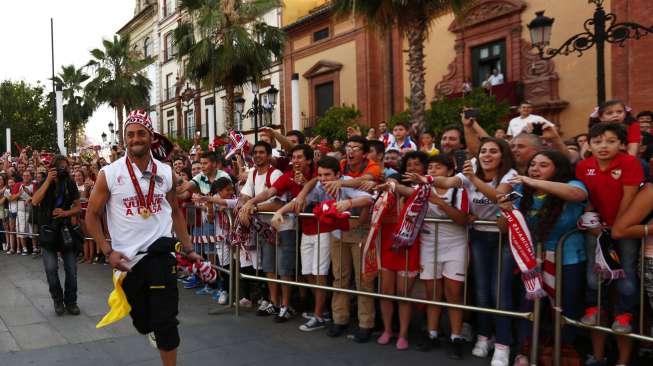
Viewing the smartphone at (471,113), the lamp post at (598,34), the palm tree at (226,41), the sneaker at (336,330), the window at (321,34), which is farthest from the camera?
the window at (321,34)

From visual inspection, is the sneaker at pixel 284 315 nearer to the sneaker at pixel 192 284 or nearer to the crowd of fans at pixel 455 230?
the crowd of fans at pixel 455 230

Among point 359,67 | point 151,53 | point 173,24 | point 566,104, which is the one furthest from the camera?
point 151,53

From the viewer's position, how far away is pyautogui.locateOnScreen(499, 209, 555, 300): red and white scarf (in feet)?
11.9

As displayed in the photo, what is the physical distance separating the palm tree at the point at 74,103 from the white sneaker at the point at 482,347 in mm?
31304

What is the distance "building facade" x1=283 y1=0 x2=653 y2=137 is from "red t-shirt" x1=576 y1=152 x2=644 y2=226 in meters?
6.53

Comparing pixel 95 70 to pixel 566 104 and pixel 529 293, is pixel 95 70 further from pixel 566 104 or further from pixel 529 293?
pixel 529 293

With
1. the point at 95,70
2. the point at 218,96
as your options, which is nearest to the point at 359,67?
the point at 218,96

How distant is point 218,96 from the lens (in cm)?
3269

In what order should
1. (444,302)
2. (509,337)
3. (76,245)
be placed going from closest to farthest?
(509,337), (444,302), (76,245)

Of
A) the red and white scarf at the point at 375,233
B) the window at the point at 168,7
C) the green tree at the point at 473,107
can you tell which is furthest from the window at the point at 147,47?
the red and white scarf at the point at 375,233

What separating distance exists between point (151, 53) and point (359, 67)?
82.7 feet

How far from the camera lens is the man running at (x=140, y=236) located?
355cm

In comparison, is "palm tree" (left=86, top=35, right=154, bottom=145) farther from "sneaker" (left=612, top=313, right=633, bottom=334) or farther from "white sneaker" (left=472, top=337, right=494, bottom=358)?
"sneaker" (left=612, top=313, right=633, bottom=334)

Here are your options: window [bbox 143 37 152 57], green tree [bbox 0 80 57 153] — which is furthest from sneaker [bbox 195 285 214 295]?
green tree [bbox 0 80 57 153]
